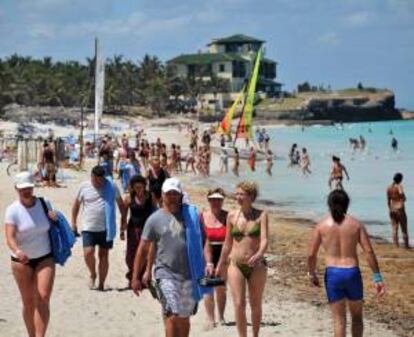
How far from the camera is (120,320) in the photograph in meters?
8.82

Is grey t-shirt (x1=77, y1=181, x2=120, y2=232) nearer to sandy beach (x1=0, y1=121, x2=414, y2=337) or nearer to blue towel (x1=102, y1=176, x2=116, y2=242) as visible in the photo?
blue towel (x1=102, y1=176, x2=116, y2=242)

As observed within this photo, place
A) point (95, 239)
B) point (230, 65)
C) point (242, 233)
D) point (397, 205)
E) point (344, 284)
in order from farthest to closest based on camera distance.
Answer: point (230, 65), point (397, 205), point (95, 239), point (242, 233), point (344, 284)

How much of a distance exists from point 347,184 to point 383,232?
14.2 m

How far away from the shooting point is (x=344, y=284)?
671 cm

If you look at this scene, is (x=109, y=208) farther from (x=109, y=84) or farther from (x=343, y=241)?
(x=109, y=84)

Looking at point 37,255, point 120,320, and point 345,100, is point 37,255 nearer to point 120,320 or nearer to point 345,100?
point 120,320

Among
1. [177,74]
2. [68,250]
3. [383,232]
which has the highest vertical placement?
[177,74]

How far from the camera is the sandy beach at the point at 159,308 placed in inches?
336

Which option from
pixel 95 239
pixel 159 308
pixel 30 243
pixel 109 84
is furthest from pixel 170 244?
pixel 109 84

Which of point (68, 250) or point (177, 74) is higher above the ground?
point (177, 74)

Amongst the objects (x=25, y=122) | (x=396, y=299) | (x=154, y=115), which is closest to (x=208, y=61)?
(x=154, y=115)

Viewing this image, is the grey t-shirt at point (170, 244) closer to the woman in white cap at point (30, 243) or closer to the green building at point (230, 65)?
the woman in white cap at point (30, 243)

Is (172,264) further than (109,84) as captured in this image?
No

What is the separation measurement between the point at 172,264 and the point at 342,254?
1326mm
